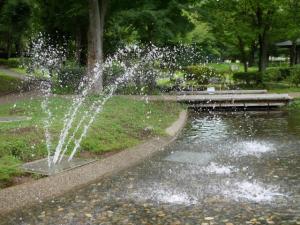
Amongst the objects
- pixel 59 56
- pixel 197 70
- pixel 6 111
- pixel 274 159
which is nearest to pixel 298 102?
pixel 197 70

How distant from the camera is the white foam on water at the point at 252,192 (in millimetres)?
7574

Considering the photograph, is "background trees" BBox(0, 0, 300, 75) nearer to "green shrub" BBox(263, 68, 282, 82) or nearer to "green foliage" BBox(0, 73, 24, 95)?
"green shrub" BBox(263, 68, 282, 82)

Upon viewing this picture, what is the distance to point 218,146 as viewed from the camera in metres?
12.2

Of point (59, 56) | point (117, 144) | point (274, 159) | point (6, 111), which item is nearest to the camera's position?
point (274, 159)

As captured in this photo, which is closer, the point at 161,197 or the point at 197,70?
the point at 161,197

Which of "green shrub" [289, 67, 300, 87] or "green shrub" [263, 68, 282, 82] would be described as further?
"green shrub" [263, 68, 282, 82]

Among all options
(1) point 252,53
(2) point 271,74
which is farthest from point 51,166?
(1) point 252,53

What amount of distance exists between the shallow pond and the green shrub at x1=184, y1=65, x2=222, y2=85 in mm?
16494

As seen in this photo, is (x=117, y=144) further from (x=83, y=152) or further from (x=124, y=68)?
(x=124, y=68)

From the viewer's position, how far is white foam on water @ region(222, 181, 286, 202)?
298 inches

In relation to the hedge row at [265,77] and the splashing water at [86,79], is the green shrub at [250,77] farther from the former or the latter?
the splashing water at [86,79]

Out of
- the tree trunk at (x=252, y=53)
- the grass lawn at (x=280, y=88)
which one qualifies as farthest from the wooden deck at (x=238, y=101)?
the tree trunk at (x=252, y=53)

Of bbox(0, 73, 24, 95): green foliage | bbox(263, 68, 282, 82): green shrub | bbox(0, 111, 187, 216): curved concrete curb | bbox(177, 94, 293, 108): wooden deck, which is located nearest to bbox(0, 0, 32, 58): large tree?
bbox(0, 73, 24, 95): green foliage

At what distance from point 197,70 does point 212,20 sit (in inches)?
140
